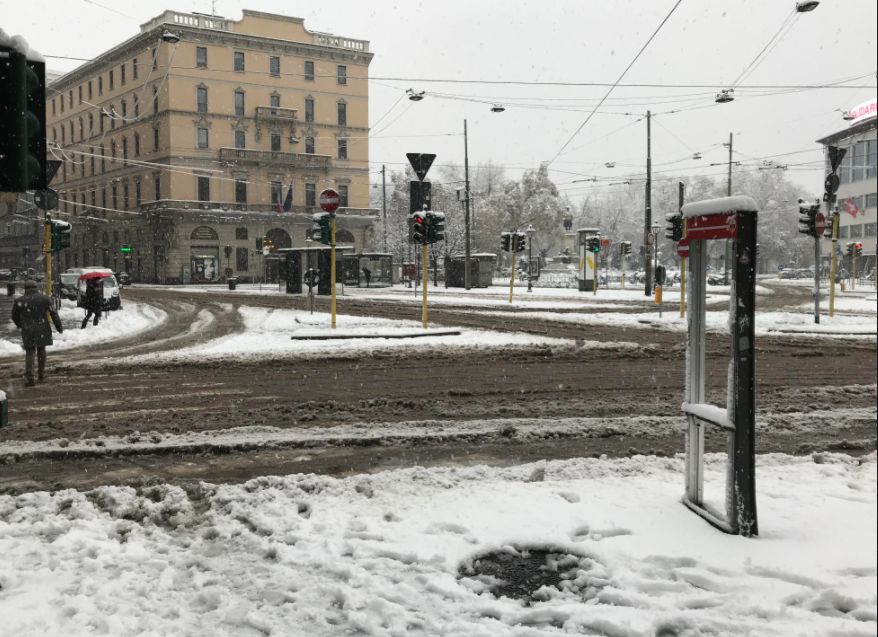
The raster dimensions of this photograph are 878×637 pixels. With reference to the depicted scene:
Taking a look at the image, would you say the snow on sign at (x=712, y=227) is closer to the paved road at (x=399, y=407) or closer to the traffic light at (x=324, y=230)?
the paved road at (x=399, y=407)

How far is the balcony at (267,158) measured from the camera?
54.1 meters

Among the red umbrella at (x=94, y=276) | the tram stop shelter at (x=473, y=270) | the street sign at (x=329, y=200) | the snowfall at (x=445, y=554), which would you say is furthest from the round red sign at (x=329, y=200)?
the tram stop shelter at (x=473, y=270)

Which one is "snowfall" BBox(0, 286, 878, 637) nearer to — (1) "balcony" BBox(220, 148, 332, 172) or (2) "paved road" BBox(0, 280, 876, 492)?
(2) "paved road" BBox(0, 280, 876, 492)

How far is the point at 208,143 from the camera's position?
51219 mm

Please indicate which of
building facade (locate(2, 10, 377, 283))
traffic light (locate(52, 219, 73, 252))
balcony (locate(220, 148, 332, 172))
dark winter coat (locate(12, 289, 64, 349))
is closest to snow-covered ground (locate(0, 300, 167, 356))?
traffic light (locate(52, 219, 73, 252))

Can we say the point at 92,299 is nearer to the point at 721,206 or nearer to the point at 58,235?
the point at 58,235

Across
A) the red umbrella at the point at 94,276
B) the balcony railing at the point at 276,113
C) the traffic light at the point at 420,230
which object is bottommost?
the red umbrella at the point at 94,276

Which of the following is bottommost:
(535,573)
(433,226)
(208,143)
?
(535,573)

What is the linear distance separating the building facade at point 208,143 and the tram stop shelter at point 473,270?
8.36 metres

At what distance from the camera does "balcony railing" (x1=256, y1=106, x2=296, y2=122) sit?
35.7 m

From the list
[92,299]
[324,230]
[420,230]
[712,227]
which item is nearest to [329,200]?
[324,230]

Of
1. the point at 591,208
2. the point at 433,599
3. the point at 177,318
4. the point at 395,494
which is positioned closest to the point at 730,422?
the point at 433,599

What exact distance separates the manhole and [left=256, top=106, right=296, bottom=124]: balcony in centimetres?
3334

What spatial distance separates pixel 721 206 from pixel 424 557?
2.51 metres
